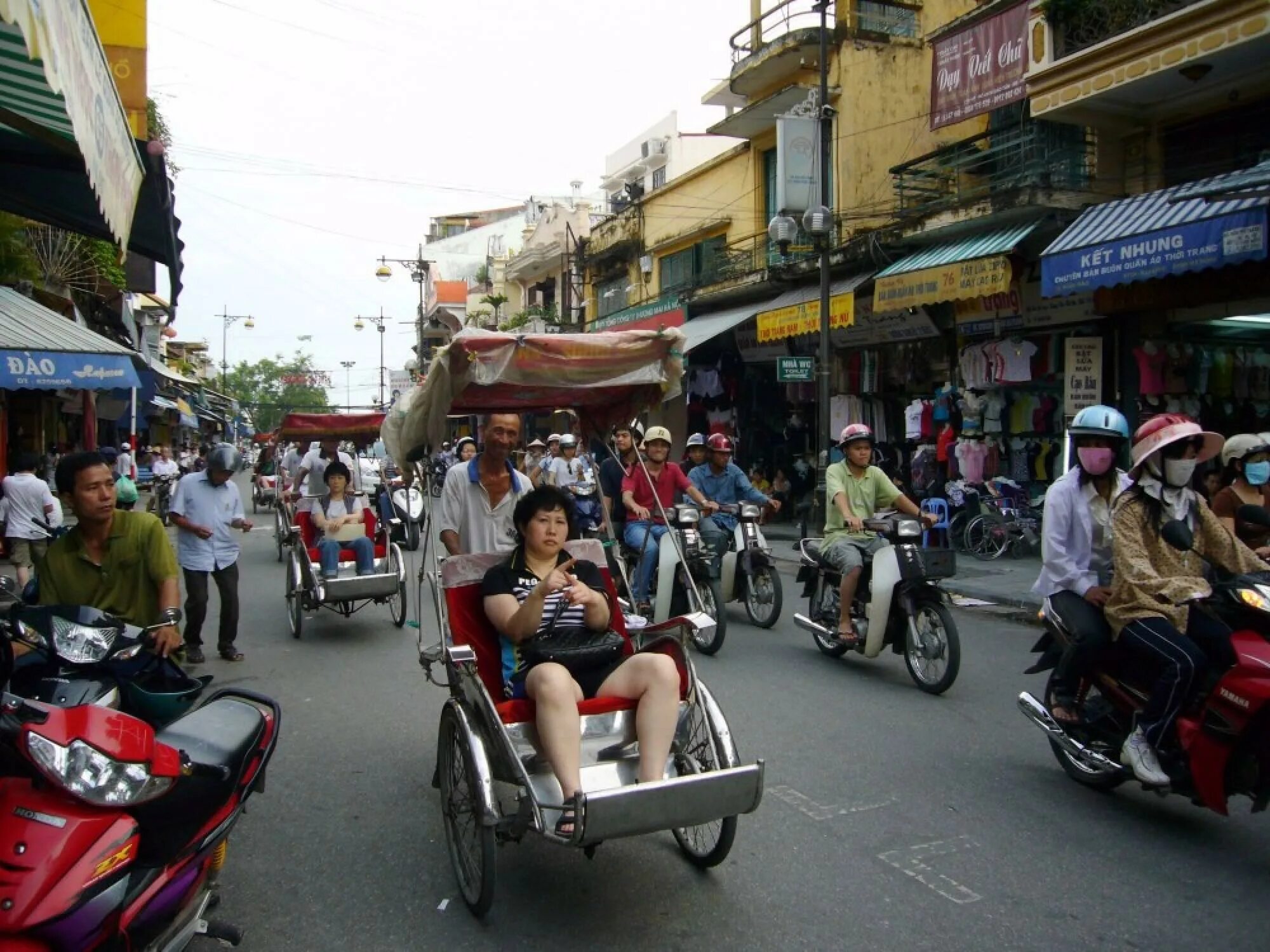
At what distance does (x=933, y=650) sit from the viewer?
6613 millimetres

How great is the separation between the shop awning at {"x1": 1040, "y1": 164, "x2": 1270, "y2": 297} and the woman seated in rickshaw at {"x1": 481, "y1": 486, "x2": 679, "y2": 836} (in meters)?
7.30

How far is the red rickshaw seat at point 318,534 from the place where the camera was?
9.28m

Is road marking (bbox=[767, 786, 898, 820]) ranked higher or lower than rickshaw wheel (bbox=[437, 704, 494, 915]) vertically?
lower

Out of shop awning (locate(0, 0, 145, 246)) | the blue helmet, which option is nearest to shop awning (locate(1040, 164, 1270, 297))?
the blue helmet

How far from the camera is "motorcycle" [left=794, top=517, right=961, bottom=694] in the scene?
654cm

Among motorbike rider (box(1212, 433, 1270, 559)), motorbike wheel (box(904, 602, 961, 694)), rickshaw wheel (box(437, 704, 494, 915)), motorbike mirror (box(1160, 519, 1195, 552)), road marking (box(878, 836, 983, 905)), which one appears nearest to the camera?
rickshaw wheel (box(437, 704, 494, 915))

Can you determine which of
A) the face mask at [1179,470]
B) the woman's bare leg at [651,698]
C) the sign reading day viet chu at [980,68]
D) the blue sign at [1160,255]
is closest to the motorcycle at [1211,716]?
the face mask at [1179,470]

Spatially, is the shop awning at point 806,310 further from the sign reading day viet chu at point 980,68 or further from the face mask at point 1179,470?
the face mask at point 1179,470

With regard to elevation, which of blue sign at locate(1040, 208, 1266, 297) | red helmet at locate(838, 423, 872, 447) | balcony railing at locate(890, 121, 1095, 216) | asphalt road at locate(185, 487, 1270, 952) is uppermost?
balcony railing at locate(890, 121, 1095, 216)

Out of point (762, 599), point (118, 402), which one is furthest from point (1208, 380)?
point (118, 402)

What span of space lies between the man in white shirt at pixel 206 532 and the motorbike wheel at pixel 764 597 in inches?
172

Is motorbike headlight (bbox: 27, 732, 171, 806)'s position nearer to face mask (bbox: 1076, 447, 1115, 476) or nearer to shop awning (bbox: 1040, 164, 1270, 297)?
face mask (bbox: 1076, 447, 1115, 476)

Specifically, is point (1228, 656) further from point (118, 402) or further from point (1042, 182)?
point (118, 402)

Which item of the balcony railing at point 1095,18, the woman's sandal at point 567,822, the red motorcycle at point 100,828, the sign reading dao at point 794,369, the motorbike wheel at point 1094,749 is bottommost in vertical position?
the motorbike wheel at point 1094,749
